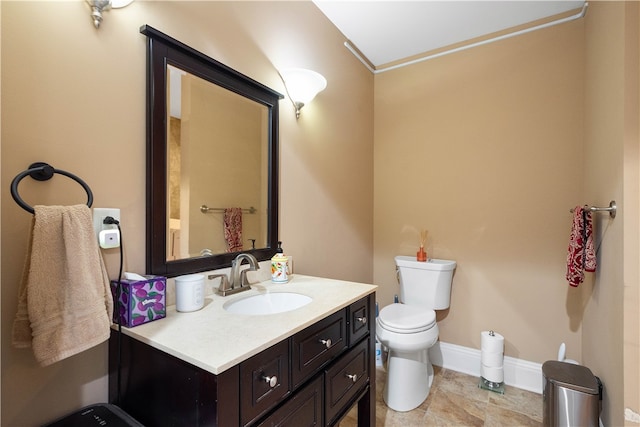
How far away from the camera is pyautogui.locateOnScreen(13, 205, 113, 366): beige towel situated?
719 millimetres

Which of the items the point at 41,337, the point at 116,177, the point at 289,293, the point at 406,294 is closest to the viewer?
the point at 41,337

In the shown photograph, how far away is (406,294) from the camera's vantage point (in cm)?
237

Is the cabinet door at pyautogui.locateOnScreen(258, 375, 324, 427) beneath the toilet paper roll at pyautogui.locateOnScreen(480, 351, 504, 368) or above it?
above

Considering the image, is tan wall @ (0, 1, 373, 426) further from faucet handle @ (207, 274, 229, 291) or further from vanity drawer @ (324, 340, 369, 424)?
vanity drawer @ (324, 340, 369, 424)

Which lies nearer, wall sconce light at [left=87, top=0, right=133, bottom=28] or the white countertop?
the white countertop

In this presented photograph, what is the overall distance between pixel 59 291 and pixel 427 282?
2148 millimetres

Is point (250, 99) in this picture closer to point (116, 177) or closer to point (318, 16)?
point (116, 177)

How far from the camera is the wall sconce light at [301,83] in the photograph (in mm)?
1662

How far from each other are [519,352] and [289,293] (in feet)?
6.14

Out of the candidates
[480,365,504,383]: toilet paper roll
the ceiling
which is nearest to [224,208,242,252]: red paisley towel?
the ceiling

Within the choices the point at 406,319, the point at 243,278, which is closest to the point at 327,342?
the point at 243,278

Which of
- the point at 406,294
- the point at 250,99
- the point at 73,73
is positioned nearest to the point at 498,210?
the point at 406,294

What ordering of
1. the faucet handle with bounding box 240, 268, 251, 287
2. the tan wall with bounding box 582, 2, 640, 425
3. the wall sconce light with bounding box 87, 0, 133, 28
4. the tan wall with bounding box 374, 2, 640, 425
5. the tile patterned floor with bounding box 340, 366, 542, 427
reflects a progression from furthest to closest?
the tile patterned floor with bounding box 340, 366, 542, 427 → the tan wall with bounding box 374, 2, 640, 425 → the faucet handle with bounding box 240, 268, 251, 287 → the tan wall with bounding box 582, 2, 640, 425 → the wall sconce light with bounding box 87, 0, 133, 28

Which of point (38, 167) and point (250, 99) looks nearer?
point (38, 167)
